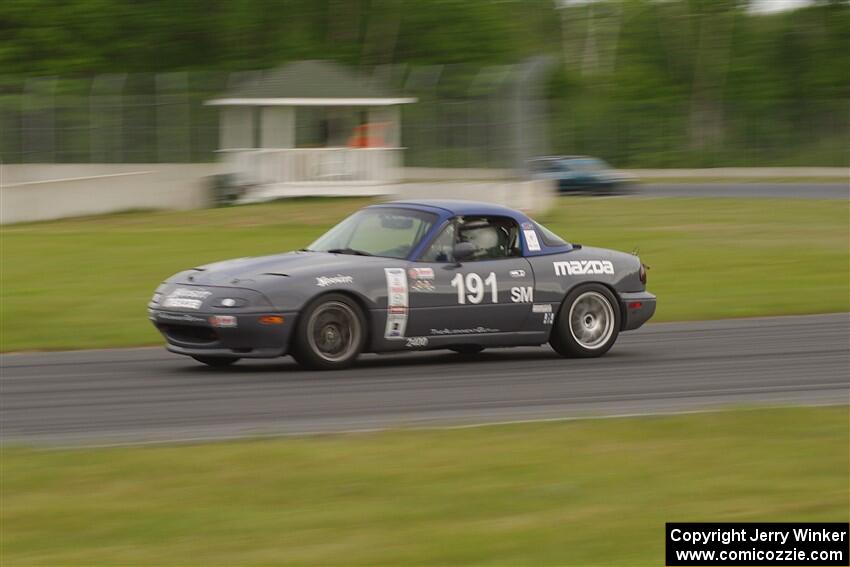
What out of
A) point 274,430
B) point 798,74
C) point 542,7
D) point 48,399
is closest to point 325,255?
point 48,399

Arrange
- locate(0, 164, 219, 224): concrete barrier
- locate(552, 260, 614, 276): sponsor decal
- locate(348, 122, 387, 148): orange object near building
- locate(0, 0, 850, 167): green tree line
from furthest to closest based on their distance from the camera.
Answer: locate(0, 0, 850, 167): green tree line → locate(348, 122, 387, 148): orange object near building → locate(0, 164, 219, 224): concrete barrier → locate(552, 260, 614, 276): sponsor decal

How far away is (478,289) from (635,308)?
1.69 meters

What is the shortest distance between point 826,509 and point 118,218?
25640mm

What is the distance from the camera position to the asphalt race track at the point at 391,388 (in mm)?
9234

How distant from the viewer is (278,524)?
20.9 ft

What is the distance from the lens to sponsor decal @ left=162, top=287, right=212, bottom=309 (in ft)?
37.2

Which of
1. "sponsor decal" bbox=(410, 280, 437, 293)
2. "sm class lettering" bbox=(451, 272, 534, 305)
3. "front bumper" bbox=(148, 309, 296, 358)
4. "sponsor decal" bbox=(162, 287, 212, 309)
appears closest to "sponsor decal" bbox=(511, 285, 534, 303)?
"sm class lettering" bbox=(451, 272, 534, 305)

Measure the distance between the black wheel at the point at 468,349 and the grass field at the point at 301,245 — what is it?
328 cm

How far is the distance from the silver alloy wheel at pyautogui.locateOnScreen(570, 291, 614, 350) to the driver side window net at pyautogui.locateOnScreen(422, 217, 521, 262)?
775mm

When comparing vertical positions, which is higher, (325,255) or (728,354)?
(325,255)

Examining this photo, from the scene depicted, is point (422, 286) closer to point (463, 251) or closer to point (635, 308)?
point (463, 251)

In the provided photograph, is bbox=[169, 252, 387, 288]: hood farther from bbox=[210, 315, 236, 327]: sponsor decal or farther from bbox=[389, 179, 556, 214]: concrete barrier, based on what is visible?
bbox=[389, 179, 556, 214]: concrete barrier

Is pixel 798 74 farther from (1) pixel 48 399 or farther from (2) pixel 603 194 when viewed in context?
(1) pixel 48 399

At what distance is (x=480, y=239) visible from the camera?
496 inches
